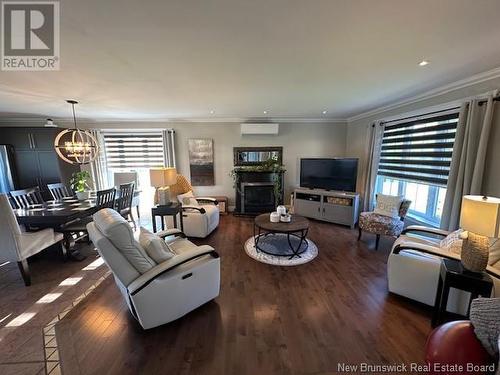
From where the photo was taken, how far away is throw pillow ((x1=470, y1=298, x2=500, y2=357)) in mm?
1062

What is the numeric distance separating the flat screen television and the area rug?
1664 mm

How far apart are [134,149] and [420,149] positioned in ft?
21.2

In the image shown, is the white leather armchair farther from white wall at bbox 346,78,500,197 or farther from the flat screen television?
white wall at bbox 346,78,500,197

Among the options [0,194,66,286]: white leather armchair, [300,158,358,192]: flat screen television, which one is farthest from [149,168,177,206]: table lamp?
[300,158,358,192]: flat screen television

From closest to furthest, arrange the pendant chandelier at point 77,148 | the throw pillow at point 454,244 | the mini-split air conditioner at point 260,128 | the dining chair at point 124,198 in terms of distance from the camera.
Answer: the throw pillow at point 454,244 → the pendant chandelier at point 77,148 → the dining chair at point 124,198 → the mini-split air conditioner at point 260,128

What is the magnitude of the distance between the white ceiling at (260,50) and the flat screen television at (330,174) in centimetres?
153

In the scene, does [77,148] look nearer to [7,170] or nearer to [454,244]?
[7,170]

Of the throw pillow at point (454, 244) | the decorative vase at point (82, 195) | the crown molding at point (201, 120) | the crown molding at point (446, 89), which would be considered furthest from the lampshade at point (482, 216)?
the decorative vase at point (82, 195)

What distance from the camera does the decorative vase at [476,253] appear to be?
65.3 inches

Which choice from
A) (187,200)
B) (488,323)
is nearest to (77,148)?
(187,200)

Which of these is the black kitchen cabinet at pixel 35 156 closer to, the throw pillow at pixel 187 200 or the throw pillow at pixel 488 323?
the throw pillow at pixel 187 200

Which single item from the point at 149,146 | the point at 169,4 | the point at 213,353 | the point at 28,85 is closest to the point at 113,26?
the point at 169,4

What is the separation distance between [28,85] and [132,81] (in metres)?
1.45

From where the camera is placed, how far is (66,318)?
1965 mm
